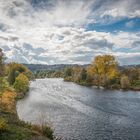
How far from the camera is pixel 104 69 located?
11588cm

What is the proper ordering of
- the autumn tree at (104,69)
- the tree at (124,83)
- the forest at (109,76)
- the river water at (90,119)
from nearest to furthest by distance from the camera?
the river water at (90,119)
the tree at (124,83)
the forest at (109,76)
the autumn tree at (104,69)

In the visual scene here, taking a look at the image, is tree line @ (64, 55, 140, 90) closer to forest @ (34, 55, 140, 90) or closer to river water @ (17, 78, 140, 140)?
forest @ (34, 55, 140, 90)

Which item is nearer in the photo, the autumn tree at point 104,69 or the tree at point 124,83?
the tree at point 124,83

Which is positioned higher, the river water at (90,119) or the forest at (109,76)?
the forest at (109,76)

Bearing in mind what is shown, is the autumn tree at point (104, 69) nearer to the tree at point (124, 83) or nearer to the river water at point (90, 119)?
the tree at point (124, 83)

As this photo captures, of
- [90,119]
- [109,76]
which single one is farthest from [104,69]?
[90,119]

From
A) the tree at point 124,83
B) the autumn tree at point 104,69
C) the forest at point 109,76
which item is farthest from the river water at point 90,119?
the autumn tree at point 104,69

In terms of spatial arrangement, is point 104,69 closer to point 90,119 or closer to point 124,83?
point 124,83

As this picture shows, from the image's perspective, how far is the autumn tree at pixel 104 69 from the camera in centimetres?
11219

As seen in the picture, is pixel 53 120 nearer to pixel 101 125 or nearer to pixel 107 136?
pixel 101 125

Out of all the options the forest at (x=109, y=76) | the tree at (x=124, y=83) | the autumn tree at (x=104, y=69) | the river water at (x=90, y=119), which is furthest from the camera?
the autumn tree at (x=104, y=69)

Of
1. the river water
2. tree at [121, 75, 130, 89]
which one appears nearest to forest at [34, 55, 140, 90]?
tree at [121, 75, 130, 89]

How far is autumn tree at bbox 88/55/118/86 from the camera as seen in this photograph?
368 feet

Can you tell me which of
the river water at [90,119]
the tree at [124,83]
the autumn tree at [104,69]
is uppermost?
the autumn tree at [104,69]
